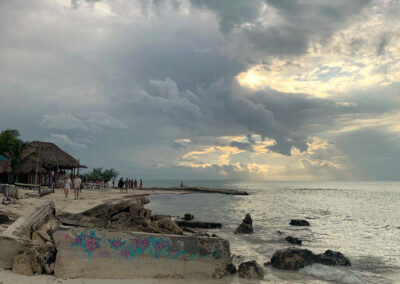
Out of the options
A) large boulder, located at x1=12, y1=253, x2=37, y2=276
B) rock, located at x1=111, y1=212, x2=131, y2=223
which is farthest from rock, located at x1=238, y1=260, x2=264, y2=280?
rock, located at x1=111, y1=212, x2=131, y2=223

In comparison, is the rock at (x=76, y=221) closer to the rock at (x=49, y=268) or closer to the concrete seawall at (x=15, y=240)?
the concrete seawall at (x=15, y=240)

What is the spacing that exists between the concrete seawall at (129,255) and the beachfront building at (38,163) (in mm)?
27935

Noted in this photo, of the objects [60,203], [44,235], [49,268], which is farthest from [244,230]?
[49,268]

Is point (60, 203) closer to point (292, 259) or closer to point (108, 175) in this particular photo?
point (292, 259)

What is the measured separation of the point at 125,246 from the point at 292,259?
5290 mm

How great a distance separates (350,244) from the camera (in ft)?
47.5

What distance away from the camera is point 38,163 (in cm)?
3197

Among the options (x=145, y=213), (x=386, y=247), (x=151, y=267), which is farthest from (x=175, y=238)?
(x=386, y=247)

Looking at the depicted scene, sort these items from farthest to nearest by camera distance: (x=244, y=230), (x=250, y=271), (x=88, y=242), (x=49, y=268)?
(x=244, y=230) → (x=250, y=271) → (x=88, y=242) → (x=49, y=268)

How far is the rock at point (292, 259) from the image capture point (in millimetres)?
8930

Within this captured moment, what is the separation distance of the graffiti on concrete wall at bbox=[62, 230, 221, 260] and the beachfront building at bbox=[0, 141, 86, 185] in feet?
91.7

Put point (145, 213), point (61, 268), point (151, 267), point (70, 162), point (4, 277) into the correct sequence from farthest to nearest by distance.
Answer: point (70, 162), point (145, 213), point (151, 267), point (61, 268), point (4, 277)

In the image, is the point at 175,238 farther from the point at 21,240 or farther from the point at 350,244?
the point at 350,244

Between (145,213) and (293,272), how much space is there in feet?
29.4
